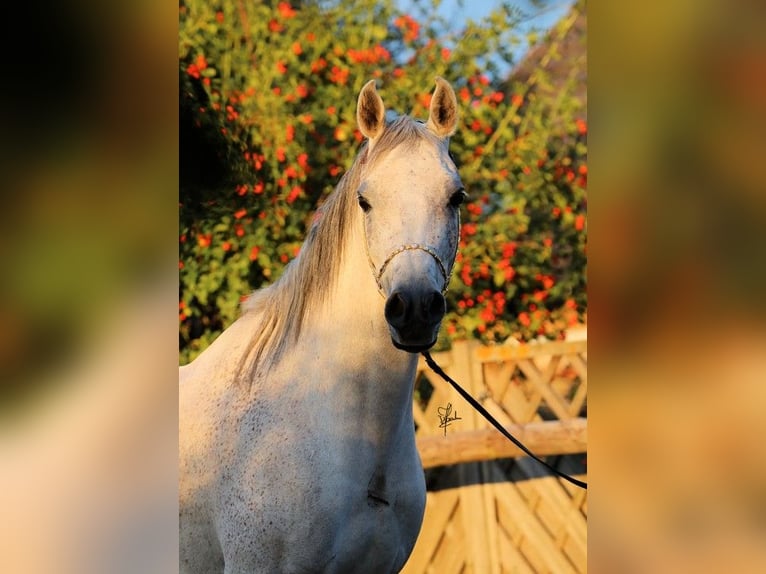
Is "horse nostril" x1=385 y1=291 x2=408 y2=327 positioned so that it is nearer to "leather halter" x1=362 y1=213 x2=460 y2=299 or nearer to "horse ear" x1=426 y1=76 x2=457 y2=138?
"leather halter" x1=362 y1=213 x2=460 y2=299

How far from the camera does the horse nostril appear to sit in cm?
137

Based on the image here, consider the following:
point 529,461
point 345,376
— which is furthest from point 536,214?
point 345,376

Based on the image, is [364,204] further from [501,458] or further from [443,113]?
[501,458]

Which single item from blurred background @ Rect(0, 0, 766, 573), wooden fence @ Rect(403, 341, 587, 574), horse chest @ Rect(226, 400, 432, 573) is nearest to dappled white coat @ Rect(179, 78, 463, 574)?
horse chest @ Rect(226, 400, 432, 573)

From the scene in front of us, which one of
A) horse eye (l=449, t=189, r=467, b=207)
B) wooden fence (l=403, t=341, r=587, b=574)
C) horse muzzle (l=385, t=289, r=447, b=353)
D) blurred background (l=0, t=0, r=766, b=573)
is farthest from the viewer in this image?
wooden fence (l=403, t=341, r=587, b=574)

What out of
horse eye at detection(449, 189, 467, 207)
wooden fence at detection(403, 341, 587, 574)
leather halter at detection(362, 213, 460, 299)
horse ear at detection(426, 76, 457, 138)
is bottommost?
wooden fence at detection(403, 341, 587, 574)

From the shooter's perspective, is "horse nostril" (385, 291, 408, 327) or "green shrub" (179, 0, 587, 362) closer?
"horse nostril" (385, 291, 408, 327)

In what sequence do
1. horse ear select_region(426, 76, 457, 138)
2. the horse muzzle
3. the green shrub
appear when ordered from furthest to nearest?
1. the green shrub
2. horse ear select_region(426, 76, 457, 138)
3. the horse muzzle

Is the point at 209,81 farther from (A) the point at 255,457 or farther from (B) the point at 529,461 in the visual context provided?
(B) the point at 529,461

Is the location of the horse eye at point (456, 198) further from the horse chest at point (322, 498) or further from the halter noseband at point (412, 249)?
the horse chest at point (322, 498)

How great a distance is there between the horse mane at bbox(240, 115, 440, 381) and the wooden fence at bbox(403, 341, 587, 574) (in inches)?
27.8
